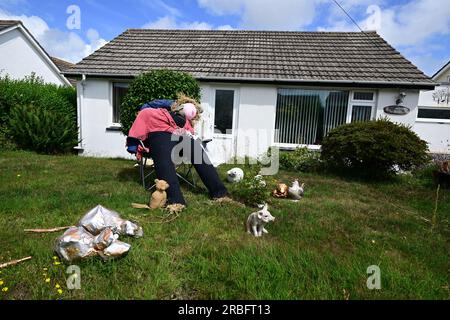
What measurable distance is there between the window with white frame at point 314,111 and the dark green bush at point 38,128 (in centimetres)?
638

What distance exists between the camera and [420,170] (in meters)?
→ 7.15

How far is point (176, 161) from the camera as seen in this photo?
15.3 feet

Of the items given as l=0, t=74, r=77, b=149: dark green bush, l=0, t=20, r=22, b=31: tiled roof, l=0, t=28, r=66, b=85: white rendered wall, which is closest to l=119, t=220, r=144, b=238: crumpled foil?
l=0, t=74, r=77, b=149: dark green bush

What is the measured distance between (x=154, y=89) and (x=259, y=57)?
474 cm

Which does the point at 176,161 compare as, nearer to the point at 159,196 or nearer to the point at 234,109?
the point at 159,196

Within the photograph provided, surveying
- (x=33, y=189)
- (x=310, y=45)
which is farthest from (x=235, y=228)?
(x=310, y=45)

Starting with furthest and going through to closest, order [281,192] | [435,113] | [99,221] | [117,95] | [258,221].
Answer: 1. [435,113]
2. [117,95]
3. [281,192]
4. [258,221]
5. [99,221]

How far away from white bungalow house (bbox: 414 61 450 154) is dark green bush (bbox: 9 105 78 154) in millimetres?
11393

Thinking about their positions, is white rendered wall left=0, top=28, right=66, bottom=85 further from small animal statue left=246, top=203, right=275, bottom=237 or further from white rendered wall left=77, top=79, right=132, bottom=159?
small animal statue left=246, top=203, right=275, bottom=237

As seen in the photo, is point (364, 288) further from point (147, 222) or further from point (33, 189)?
point (33, 189)

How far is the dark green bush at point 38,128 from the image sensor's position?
26.1 ft

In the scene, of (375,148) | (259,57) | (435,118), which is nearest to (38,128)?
(259,57)

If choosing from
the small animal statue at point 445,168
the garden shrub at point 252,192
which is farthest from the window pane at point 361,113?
the garden shrub at point 252,192

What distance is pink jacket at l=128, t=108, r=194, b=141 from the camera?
14.5 feet
